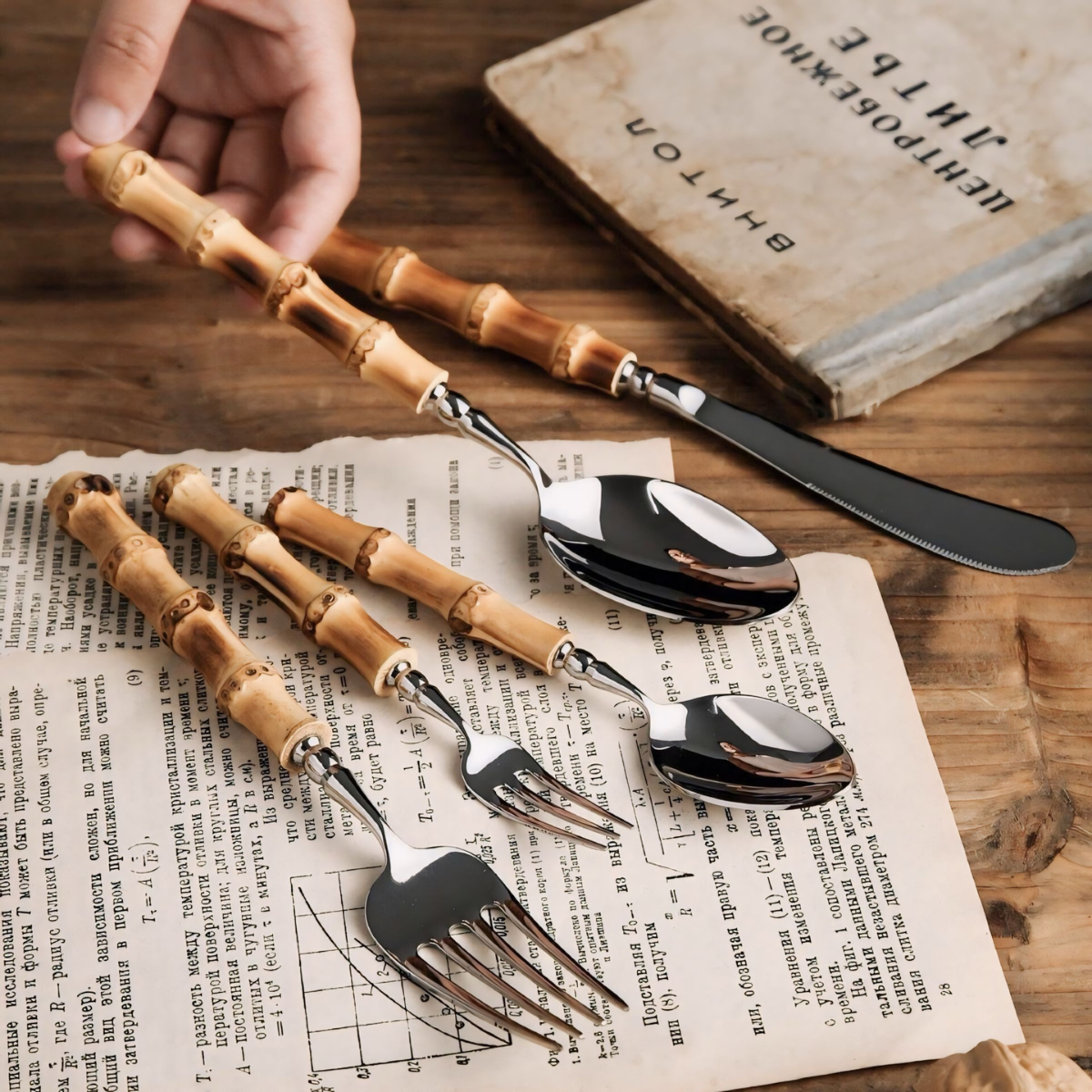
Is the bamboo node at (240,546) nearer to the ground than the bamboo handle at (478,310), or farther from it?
nearer to the ground

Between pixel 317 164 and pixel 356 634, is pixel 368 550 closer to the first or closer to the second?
pixel 356 634

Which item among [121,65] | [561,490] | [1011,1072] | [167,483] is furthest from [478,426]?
[1011,1072]

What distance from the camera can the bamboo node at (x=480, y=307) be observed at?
0.68 m

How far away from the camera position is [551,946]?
0.45 metres

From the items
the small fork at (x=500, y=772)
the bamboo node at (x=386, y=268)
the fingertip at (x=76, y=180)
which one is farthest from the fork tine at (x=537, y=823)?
the fingertip at (x=76, y=180)

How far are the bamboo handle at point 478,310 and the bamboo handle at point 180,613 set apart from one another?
201 mm

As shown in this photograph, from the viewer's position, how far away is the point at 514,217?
30.6 inches

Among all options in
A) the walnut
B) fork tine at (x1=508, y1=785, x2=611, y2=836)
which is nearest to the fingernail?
fork tine at (x1=508, y1=785, x2=611, y2=836)

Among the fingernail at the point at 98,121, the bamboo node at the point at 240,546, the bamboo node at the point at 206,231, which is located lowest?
the bamboo node at the point at 240,546

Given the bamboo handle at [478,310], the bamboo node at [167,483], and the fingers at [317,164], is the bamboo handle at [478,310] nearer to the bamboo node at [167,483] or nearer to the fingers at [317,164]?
the fingers at [317,164]

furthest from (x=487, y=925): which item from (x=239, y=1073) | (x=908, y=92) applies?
(x=908, y=92)

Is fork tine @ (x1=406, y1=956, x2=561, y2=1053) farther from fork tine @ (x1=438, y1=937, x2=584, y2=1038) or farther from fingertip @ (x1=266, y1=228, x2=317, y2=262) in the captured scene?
fingertip @ (x1=266, y1=228, x2=317, y2=262)

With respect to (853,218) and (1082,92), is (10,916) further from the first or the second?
(1082,92)

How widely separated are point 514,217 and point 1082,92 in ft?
1.21
